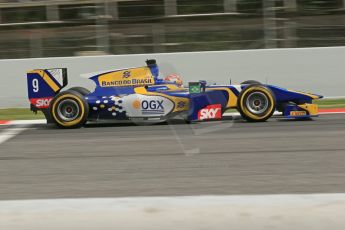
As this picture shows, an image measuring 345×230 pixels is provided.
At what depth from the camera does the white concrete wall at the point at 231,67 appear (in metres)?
14.3

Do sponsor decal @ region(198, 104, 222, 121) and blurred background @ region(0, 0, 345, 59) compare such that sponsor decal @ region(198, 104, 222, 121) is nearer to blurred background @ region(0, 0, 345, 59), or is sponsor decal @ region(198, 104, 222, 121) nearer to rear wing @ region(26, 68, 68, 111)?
rear wing @ region(26, 68, 68, 111)

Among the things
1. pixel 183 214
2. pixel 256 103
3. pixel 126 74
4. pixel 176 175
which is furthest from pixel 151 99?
pixel 183 214

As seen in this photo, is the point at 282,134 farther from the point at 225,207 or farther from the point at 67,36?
the point at 67,36

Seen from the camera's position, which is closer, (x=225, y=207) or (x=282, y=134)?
(x=225, y=207)

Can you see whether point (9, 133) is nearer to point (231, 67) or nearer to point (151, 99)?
point (151, 99)

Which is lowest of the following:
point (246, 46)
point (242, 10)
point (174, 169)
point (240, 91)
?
point (174, 169)

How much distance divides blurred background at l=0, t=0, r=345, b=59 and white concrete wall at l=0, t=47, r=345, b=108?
1.46 ft

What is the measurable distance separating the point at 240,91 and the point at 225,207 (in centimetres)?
642

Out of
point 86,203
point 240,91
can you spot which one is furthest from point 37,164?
point 240,91

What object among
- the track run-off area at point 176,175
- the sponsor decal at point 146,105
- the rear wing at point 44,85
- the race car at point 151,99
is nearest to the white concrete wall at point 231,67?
the track run-off area at point 176,175

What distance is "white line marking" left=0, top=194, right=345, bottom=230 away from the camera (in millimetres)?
3615

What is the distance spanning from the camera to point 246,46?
15.1 m

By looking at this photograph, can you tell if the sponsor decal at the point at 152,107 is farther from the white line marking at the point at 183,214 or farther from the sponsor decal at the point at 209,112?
the white line marking at the point at 183,214

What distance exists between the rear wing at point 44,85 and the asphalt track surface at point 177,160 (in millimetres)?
600
